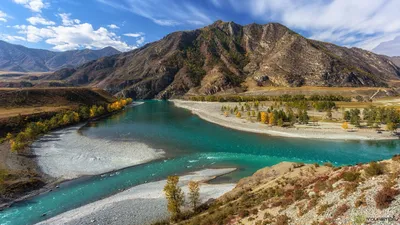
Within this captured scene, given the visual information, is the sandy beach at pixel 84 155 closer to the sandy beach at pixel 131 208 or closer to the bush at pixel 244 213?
the sandy beach at pixel 131 208

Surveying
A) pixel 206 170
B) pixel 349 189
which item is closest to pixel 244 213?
pixel 349 189

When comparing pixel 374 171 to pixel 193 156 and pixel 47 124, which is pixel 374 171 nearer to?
pixel 193 156

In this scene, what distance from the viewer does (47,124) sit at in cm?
10638

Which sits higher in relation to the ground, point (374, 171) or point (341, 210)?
point (374, 171)

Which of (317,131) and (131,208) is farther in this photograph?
(317,131)

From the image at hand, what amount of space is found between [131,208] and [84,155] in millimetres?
39922

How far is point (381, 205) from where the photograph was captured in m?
15.9

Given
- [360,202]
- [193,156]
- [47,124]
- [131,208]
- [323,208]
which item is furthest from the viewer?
[47,124]

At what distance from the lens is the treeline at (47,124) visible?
7768 centimetres

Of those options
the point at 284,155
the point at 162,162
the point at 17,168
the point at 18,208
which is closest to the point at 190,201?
the point at 162,162

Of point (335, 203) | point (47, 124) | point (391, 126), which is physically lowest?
point (47, 124)

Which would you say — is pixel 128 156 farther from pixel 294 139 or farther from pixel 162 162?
pixel 294 139

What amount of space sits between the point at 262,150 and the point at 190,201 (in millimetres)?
44713

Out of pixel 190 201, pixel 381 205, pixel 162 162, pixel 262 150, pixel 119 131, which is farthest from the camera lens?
pixel 119 131
